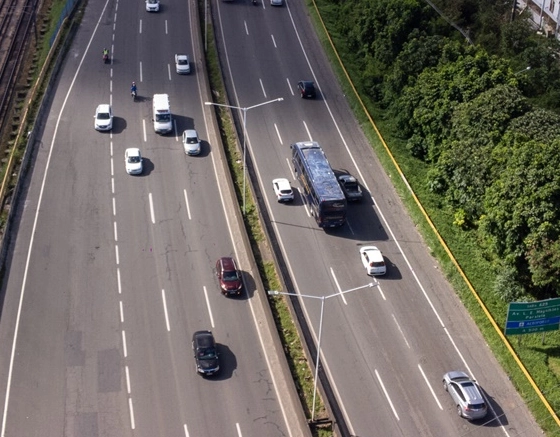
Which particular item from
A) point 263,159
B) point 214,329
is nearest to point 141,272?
point 214,329

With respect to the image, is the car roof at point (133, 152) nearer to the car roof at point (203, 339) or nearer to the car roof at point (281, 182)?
the car roof at point (281, 182)

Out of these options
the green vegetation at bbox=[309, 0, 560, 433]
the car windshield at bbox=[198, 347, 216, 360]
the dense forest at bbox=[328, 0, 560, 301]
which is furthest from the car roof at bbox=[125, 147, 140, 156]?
the car windshield at bbox=[198, 347, 216, 360]

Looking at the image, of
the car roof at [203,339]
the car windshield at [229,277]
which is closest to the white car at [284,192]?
the car windshield at [229,277]

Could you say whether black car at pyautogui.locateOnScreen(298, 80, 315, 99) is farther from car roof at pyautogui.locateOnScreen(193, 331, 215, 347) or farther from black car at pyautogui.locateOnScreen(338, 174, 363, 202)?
car roof at pyautogui.locateOnScreen(193, 331, 215, 347)

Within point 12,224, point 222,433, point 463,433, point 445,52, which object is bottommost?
point 12,224

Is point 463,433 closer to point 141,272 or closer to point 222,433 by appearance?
point 222,433
